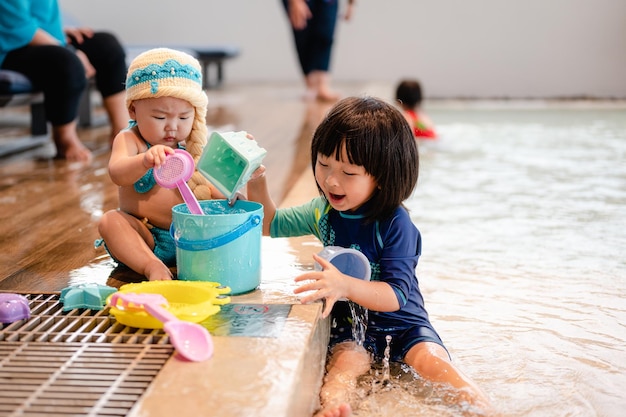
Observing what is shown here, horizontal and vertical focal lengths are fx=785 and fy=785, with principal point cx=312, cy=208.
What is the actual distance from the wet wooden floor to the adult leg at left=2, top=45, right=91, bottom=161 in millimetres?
147

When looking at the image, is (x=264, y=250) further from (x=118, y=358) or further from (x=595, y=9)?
(x=595, y=9)

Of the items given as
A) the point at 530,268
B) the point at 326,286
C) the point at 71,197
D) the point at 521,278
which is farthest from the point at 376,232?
the point at 71,197

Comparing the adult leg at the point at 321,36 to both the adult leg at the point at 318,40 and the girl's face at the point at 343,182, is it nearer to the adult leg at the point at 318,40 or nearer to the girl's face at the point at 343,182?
the adult leg at the point at 318,40

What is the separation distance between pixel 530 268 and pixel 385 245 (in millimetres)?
1066

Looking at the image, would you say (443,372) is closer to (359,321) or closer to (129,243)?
(359,321)

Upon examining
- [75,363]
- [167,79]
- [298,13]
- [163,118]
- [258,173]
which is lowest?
[75,363]

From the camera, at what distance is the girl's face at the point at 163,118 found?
77.0 inches

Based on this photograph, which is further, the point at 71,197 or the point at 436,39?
the point at 436,39

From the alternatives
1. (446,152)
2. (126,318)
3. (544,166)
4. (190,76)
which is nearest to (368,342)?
(126,318)

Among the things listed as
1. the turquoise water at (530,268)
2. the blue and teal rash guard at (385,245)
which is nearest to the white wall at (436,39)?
the turquoise water at (530,268)

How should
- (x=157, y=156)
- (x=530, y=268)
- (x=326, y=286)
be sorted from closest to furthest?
(x=326, y=286) → (x=157, y=156) → (x=530, y=268)

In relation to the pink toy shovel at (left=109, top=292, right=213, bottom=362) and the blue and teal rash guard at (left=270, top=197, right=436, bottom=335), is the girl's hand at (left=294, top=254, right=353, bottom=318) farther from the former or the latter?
the pink toy shovel at (left=109, top=292, right=213, bottom=362)

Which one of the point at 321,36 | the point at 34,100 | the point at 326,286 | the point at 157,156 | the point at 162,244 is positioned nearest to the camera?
the point at 326,286

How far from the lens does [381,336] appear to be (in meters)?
1.88
